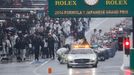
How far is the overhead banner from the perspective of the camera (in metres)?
26.6

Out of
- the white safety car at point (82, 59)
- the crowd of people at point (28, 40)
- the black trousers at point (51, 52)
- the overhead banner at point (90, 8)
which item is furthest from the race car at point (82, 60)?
the overhead banner at point (90, 8)

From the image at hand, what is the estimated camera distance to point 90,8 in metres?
26.8

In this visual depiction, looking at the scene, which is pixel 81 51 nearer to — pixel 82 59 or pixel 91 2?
pixel 82 59

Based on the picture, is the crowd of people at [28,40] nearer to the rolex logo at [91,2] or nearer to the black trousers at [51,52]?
the black trousers at [51,52]

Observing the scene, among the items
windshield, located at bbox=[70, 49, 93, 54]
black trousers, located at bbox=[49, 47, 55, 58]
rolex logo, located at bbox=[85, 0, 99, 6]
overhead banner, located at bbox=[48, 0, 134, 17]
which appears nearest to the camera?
overhead banner, located at bbox=[48, 0, 134, 17]

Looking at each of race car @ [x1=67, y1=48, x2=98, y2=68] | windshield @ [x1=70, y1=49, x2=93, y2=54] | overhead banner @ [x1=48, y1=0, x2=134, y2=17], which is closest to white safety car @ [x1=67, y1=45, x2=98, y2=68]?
race car @ [x1=67, y1=48, x2=98, y2=68]

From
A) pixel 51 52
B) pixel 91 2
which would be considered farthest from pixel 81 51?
pixel 91 2

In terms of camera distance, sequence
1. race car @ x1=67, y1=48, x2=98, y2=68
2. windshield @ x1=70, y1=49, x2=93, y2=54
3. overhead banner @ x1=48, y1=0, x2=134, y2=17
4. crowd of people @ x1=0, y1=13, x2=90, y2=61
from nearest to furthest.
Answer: overhead banner @ x1=48, y1=0, x2=134, y2=17
race car @ x1=67, y1=48, x2=98, y2=68
windshield @ x1=70, y1=49, x2=93, y2=54
crowd of people @ x1=0, y1=13, x2=90, y2=61

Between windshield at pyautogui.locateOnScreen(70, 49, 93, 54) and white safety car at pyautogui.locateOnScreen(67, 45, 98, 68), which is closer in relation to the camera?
white safety car at pyautogui.locateOnScreen(67, 45, 98, 68)

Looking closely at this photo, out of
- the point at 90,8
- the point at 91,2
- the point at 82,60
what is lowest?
the point at 82,60

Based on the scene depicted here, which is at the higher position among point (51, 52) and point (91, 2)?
point (91, 2)

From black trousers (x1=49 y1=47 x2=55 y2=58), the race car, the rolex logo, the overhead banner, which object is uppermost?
the rolex logo

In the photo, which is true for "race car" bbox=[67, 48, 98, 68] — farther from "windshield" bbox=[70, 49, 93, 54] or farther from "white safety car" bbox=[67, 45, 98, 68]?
"windshield" bbox=[70, 49, 93, 54]

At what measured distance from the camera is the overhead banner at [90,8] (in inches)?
1048
